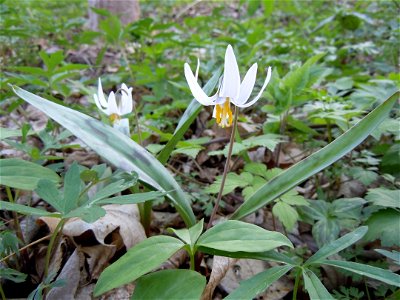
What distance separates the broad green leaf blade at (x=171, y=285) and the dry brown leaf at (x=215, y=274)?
9.0 inches

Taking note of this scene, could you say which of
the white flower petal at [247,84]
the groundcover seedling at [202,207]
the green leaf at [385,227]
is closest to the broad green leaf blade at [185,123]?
the groundcover seedling at [202,207]

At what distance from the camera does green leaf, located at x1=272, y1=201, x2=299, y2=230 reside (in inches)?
54.3

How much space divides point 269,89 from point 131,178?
1.15 m

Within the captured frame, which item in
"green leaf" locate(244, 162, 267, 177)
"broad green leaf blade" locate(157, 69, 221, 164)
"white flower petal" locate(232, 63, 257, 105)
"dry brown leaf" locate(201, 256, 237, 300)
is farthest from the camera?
"green leaf" locate(244, 162, 267, 177)

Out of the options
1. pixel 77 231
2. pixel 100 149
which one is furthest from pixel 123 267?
pixel 77 231

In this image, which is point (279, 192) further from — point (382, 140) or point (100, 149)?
point (382, 140)

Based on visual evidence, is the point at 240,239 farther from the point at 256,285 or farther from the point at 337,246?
the point at 337,246

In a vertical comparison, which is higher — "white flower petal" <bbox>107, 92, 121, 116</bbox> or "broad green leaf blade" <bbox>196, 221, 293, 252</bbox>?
"white flower petal" <bbox>107, 92, 121, 116</bbox>

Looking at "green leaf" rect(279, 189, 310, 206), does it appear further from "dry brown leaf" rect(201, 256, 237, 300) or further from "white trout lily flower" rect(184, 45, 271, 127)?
"white trout lily flower" rect(184, 45, 271, 127)

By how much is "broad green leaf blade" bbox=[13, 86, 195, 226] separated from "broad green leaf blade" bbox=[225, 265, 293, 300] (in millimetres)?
432

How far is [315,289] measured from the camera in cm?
95

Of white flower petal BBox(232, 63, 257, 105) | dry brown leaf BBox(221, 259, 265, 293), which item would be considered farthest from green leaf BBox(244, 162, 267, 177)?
white flower petal BBox(232, 63, 257, 105)

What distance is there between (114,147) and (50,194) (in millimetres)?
336

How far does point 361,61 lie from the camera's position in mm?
3883
